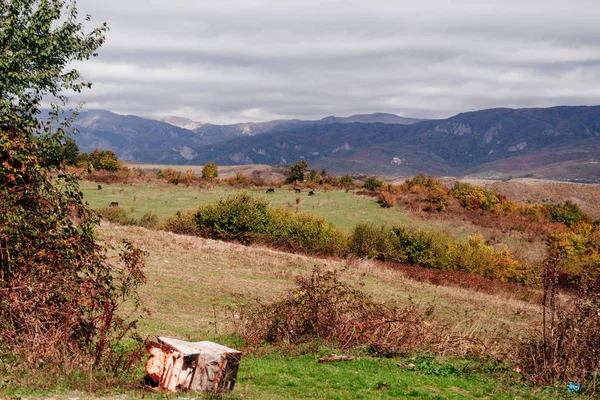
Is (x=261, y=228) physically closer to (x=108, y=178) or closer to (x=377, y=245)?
(x=377, y=245)

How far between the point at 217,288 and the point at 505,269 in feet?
91.0

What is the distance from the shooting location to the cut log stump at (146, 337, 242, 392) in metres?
8.68

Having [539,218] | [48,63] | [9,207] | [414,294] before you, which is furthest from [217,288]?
[539,218]

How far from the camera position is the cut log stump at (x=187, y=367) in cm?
868

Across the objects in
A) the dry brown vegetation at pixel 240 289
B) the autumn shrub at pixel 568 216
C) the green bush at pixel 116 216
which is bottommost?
the dry brown vegetation at pixel 240 289

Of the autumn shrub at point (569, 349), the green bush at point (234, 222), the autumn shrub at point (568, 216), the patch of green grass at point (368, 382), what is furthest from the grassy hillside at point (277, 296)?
the autumn shrub at point (568, 216)

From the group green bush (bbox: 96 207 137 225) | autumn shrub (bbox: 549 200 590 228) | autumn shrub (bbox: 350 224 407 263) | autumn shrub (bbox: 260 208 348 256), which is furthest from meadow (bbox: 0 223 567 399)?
autumn shrub (bbox: 549 200 590 228)

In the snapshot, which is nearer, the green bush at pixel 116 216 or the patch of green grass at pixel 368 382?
the patch of green grass at pixel 368 382

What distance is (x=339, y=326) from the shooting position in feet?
47.2

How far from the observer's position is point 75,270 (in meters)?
10.2

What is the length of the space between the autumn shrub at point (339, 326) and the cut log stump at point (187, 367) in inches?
199

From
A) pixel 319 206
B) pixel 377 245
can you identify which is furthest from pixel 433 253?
pixel 319 206

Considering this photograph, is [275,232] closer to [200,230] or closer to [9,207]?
[200,230]

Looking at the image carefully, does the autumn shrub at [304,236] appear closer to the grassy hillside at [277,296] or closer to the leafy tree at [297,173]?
the grassy hillside at [277,296]
